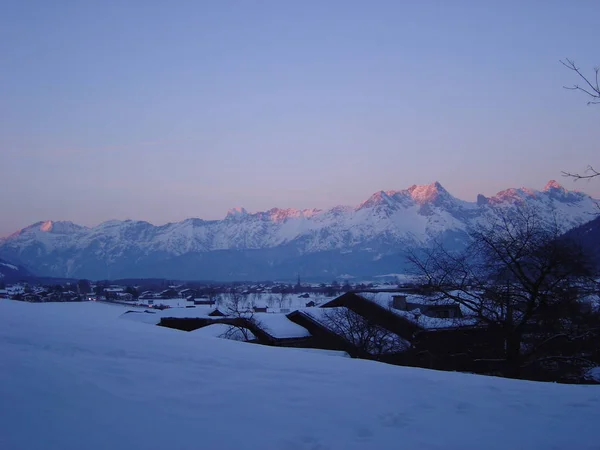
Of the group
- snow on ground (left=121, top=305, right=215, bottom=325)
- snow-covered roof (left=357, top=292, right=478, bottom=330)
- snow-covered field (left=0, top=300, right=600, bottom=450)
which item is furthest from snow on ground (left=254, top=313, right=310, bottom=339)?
snow-covered field (left=0, top=300, right=600, bottom=450)

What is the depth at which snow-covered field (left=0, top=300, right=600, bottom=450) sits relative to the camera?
4.41 metres

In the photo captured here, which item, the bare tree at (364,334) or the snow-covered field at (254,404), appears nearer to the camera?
the snow-covered field at (254,404)

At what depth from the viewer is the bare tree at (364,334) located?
24975mm

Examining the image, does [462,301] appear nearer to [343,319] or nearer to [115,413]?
[115,413]

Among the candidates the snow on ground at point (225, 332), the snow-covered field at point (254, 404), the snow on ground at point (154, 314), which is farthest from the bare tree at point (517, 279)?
the snow on ground at point (154, 314)

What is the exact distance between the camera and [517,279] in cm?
1254

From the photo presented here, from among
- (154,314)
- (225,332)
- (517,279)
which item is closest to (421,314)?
(517,279)

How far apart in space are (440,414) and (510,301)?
26.4ft

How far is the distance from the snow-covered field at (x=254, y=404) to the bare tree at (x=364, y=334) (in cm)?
1799

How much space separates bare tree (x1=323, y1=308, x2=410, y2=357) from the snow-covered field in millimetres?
17985

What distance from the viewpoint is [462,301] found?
40.5 feet

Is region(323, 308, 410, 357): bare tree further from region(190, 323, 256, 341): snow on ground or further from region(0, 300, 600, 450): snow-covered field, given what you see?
region(0, 300, 600, 450): snow-covered field

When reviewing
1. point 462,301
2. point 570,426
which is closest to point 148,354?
point 570,426

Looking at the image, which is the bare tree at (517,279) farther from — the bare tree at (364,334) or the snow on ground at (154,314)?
the snow on ground at (154,314)
